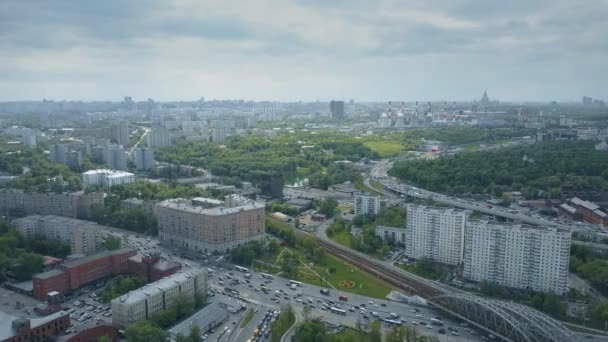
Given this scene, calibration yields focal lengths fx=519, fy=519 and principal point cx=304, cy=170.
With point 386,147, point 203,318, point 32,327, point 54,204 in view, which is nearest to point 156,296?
point 203,318

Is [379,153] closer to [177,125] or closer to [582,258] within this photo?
[582,258]

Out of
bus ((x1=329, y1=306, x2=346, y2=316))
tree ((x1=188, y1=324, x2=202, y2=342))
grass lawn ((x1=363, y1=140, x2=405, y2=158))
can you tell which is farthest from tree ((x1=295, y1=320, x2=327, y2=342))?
grass lawn ((x1=363, y1=140, x2=405, y2=158))

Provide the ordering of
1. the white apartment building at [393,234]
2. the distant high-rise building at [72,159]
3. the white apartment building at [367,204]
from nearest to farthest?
the white apartment building at [393,234] → the white apartment building at [367,204] → the distant high-rise building at [72,159]

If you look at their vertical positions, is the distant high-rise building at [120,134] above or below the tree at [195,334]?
above

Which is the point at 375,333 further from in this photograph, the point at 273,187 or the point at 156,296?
the point at 273,187

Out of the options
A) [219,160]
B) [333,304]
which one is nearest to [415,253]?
[333,304]

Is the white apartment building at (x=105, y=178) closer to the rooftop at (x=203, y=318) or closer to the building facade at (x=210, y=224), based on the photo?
the building facade at (x=210, y=224)

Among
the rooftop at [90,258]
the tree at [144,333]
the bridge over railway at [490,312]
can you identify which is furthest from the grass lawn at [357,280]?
Result: the rooftop at [90,258]

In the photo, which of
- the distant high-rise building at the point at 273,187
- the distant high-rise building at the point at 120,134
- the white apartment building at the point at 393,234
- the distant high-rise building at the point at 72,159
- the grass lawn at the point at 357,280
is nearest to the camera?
the grass lawn at the point at 357,280
